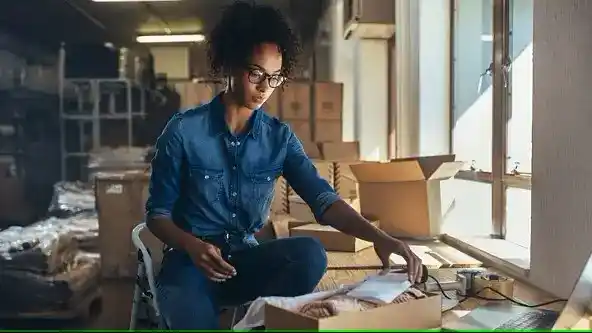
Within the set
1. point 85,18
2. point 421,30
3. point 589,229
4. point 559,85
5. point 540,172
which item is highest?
point 85,18

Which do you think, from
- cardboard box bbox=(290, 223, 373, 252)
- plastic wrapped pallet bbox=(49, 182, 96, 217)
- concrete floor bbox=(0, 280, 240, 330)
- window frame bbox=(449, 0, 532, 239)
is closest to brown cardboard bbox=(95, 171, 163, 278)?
concrete floor bbox=(0, 280, 240, 330)

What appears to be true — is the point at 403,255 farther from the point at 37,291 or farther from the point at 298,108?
the point at 298,108

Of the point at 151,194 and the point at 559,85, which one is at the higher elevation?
the point at 559,85

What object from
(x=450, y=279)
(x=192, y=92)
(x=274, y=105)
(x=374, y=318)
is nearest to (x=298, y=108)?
(x=274, y=105)

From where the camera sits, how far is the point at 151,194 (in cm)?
135

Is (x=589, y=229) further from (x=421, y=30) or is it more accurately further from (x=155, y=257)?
(x=421, y=30)

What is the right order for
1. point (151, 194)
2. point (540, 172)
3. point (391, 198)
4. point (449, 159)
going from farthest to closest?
1. point (391, 198)
2. point (449, 159)
3. point (540, 172)
4. point (151, 194)

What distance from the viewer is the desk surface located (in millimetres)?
1331

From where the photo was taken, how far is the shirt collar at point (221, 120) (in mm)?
1434

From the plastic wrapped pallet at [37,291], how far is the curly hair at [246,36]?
1.71 m

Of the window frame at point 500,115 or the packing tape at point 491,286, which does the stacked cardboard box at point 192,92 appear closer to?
the window frame at point 500,115

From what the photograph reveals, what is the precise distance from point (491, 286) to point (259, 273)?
566mm

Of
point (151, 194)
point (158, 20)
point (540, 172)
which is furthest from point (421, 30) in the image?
point (158, 20)

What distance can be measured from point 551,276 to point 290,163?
2.33ft
